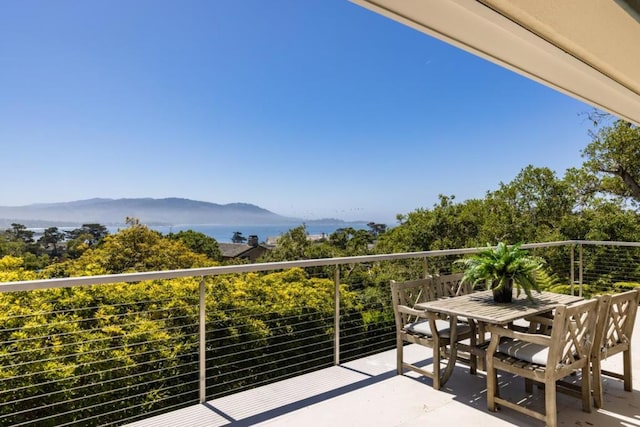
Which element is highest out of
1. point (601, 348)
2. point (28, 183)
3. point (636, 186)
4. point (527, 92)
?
point (527, 92)

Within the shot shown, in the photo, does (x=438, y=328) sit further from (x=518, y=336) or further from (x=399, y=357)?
(x=518, y=336)

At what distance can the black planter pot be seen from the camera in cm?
323

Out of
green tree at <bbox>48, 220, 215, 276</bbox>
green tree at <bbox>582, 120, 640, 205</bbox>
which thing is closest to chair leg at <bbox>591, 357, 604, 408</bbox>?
green tree at <bbox>582, 120, 640, 205</bbox>

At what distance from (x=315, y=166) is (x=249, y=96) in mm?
8245

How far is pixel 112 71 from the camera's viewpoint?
2616 cm

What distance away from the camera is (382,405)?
9.62ft

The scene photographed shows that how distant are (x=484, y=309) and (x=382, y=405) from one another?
105 cm

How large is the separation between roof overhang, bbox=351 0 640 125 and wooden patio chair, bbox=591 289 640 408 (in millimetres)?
1523

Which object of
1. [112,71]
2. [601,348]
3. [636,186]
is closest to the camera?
[601,348]

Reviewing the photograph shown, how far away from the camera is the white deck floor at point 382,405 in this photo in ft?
8.83

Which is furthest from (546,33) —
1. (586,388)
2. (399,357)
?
(399,357)

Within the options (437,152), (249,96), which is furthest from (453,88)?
(249,96)

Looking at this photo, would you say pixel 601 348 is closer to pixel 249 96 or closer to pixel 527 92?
pixel 527 92

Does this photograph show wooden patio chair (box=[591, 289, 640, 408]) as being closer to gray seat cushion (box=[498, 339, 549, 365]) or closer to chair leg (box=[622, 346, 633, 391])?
chair leg (box=[622, 346, 633, 391])
